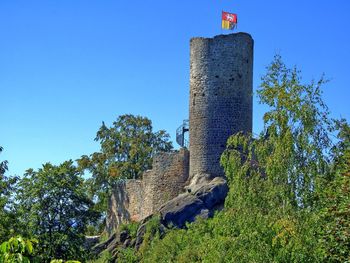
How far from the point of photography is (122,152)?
143 feet

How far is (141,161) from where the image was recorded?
42406 mm

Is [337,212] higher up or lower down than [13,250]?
higher up

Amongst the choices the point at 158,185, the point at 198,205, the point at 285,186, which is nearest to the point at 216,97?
the point at 198,205

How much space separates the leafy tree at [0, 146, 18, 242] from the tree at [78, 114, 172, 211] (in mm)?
13272

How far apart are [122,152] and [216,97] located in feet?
52.6

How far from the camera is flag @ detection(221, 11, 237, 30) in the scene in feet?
101

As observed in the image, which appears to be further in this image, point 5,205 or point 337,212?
point 5,205

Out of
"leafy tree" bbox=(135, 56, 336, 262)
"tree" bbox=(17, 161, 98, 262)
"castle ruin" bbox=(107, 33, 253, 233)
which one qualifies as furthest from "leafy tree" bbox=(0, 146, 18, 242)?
"leafy tree" bbox=(135, 56, 336, 262)

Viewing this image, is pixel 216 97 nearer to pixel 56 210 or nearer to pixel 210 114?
pixel 210 114

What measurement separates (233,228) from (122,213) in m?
17.5

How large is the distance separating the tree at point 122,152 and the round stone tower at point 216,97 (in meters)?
13.2

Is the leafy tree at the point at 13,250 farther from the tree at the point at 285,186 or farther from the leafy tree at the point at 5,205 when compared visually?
the leafy tree at the point at 5,205

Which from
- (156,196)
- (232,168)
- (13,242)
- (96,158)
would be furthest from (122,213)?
(13,242)

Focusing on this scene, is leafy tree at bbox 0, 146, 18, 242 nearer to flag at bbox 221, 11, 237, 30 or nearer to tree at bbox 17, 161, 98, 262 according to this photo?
tree at bbox 17, 161, 98, 262
